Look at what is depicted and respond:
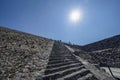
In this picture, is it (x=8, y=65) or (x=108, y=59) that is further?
(x=108, y=59)

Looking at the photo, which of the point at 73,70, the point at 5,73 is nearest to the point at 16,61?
the point at 5,73

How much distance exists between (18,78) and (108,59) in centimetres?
617

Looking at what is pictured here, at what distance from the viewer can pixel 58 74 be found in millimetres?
4496

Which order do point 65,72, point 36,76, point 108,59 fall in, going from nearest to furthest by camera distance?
1. point 36,76
2. point 65,72
3. point 108,59

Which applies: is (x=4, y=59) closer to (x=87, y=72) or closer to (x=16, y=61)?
(x=16, y=61)

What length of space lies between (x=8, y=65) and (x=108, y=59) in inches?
244

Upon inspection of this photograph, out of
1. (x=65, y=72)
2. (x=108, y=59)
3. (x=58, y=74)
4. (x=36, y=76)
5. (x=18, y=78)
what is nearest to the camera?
(x=18, y=78)

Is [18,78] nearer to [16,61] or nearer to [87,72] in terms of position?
[16,61]

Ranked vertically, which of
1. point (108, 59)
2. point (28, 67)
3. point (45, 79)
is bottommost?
point (45, 79)

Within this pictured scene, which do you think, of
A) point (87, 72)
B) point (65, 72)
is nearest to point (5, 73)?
point (65, 72)

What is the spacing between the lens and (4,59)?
5016 millimetres

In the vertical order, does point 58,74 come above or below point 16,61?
below

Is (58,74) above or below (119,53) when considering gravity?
below

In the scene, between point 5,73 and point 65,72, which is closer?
point 5,73
